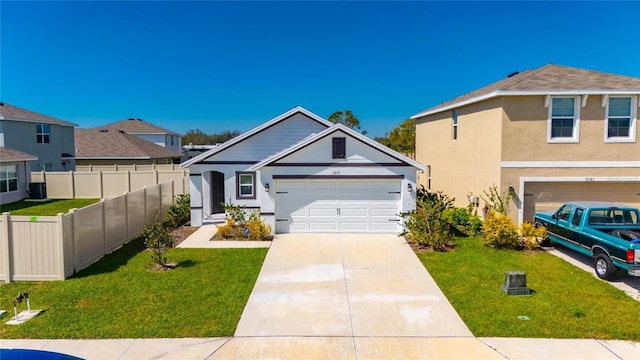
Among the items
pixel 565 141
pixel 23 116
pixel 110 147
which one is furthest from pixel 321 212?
pixel 110 147

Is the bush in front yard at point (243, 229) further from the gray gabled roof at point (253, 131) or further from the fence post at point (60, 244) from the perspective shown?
the fence post at point (60, 244)

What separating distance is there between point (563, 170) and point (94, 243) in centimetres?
1563

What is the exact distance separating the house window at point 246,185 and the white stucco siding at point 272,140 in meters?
0.69

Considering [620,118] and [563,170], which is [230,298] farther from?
[620,118]

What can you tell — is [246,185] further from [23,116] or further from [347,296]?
[23,116]

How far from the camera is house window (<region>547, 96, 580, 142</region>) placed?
14625 mm

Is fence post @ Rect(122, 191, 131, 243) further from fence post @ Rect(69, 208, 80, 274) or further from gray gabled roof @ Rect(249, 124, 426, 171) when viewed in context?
gray gabled roof @ Rect(249, 124, 426, 171)

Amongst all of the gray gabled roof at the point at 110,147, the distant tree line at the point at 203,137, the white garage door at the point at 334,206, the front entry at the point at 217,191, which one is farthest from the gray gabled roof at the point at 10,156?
the distant tree line at the point at 203,137

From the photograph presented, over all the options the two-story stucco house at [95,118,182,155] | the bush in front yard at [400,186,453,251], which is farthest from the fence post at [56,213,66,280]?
the two-story stucco house at [95,118,182,155]

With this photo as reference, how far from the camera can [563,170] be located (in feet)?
48.4

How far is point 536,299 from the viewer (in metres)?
8.80

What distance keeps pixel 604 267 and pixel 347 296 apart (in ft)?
21.5

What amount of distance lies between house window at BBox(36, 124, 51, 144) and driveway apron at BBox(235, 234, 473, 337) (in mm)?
25909

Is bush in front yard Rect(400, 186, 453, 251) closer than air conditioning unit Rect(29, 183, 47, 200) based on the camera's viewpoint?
Yes
